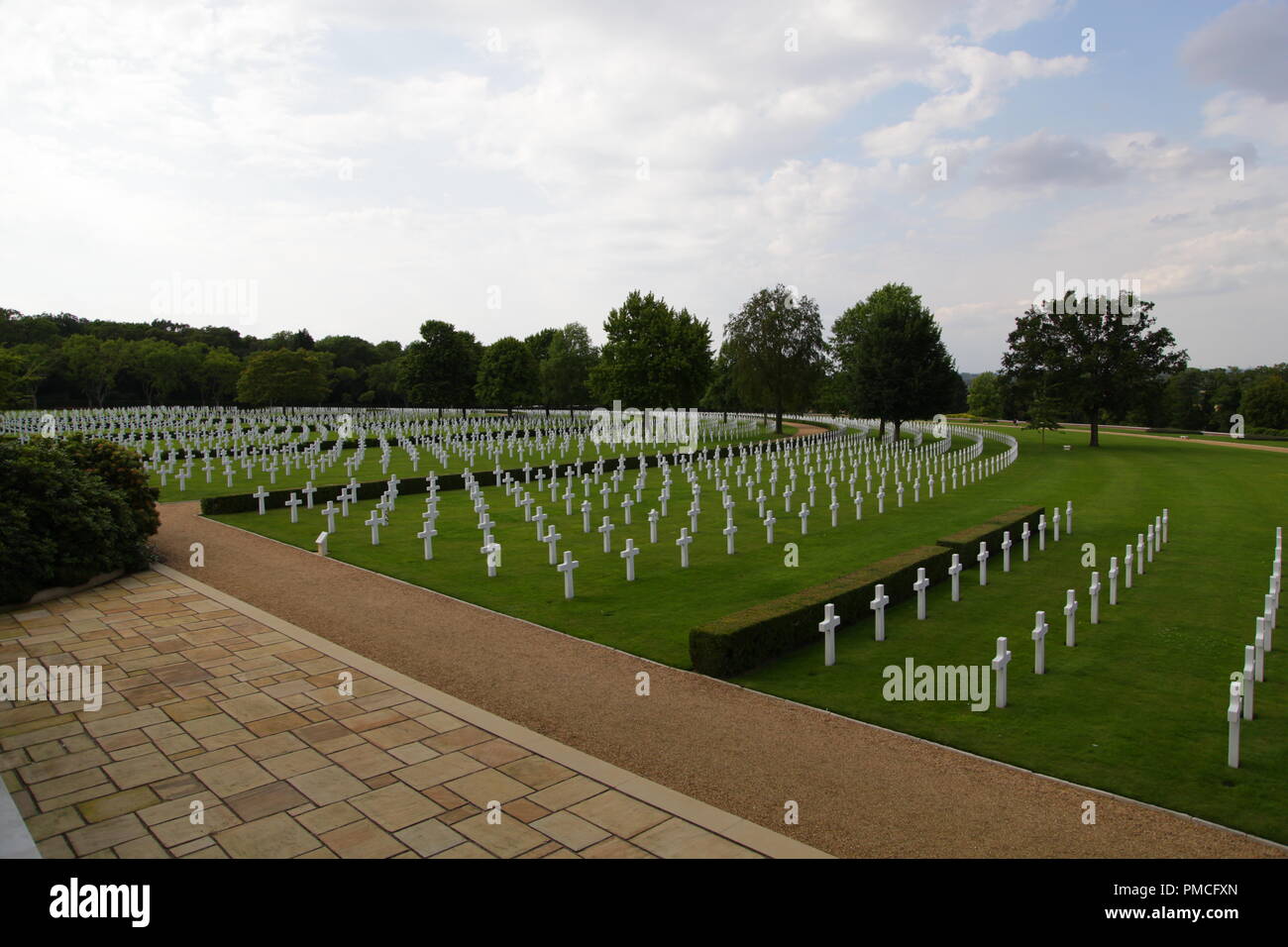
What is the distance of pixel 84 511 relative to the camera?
1357cm

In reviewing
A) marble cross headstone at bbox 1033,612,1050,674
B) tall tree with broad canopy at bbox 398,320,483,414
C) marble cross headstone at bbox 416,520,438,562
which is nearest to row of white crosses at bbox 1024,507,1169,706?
marble cross headstone at bbox 1033,612,1050,674

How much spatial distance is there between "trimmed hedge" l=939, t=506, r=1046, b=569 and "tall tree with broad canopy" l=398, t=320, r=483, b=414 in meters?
59.4

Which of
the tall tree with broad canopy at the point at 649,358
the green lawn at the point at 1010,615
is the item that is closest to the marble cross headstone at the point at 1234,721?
the green lawn at the point at 1010,615

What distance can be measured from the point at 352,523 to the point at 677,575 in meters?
9.80

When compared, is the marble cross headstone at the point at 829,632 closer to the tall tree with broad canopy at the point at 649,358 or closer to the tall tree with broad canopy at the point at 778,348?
the tall tree with broad canopy at the point at 649,358

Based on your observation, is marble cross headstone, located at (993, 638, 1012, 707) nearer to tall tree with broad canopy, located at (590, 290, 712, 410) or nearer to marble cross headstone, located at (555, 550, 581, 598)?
marble cross headstone, located at (555, 550, 581, 598)

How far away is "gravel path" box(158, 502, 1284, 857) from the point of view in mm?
5730

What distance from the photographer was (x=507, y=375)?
71.6 m

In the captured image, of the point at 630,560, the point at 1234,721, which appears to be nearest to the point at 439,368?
the point at 630,560

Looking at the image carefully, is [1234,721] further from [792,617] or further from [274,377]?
[274,377]

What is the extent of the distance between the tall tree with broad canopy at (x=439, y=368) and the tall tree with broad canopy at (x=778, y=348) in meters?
28.0

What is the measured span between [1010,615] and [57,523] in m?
15.5

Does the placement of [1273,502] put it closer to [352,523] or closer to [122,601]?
[352,523]

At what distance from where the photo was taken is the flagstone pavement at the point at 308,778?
554 cm
